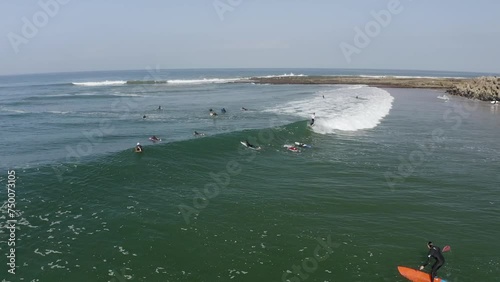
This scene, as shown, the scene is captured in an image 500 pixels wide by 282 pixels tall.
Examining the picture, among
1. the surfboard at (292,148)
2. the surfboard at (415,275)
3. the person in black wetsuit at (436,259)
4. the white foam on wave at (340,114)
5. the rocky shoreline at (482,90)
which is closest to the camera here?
the surfboard at (415,275)

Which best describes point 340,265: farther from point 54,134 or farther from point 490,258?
point 54,134

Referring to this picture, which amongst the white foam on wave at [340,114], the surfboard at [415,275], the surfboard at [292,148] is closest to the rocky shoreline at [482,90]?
the white foam on wave at [340,114]

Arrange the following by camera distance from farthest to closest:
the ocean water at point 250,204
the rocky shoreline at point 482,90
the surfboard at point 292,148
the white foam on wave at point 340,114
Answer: the rocky shoreline at point 482,90 < the white foam on wave at point 340,114 < the surfboard at point 292,148 < the ocean water at point 250,204

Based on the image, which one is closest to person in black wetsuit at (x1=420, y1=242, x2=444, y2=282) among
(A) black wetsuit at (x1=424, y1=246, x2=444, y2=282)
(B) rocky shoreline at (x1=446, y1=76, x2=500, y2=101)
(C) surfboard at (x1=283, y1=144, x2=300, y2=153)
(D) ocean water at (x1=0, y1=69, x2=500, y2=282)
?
(A) black wetsuit at (x1=424, y1=246, x2=444, y2=282)

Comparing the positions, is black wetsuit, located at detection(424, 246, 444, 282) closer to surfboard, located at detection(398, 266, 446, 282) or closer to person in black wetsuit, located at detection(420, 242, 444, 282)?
person in black wetsuit, located at detection(420, 242, 444, 282)

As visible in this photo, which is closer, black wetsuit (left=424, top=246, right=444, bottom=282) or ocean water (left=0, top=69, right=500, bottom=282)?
black wetsuit (left=424, top=246, right=444, bottom=282)

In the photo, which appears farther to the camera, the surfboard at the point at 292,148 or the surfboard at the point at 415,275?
the surfboard at the point at 292,148

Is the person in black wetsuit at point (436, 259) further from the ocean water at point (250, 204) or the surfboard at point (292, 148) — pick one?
the surfboard at point (292, 148)
